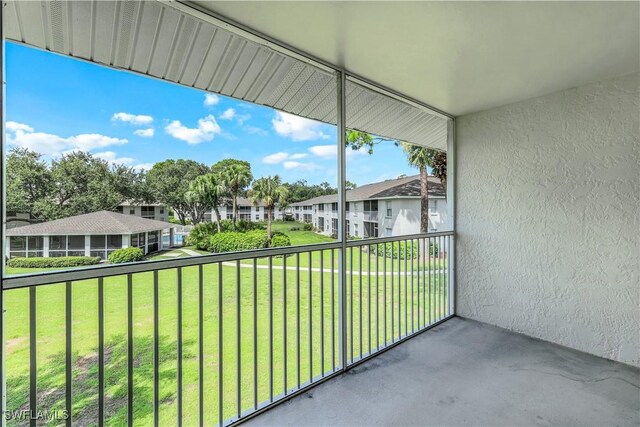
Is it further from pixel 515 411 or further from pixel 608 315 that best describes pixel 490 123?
pixel 515 411

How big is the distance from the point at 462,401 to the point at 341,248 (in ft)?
4.16

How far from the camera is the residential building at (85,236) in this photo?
1.18 metres

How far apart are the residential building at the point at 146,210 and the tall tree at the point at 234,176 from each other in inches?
14.3

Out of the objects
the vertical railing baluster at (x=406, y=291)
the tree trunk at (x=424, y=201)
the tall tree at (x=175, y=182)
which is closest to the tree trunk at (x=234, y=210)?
the tall tree at (x=175, y=182)

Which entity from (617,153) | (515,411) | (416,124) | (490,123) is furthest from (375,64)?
(515,411)

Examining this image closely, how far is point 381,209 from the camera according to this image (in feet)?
10.7

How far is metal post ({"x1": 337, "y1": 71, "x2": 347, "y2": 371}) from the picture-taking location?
85.7 inches

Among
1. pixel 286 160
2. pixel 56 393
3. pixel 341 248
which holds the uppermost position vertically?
pixel 286 160

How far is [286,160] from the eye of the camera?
2.07 metres

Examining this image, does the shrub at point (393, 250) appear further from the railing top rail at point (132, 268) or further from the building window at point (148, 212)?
the building window at point (148, 212)

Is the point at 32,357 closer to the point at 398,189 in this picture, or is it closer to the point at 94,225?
the point at 94,225

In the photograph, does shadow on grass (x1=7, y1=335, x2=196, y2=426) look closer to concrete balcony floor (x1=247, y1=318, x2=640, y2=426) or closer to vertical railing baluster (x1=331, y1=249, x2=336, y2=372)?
concrete balcony floor (x1=247, y1=318, x2=640, y2=426)

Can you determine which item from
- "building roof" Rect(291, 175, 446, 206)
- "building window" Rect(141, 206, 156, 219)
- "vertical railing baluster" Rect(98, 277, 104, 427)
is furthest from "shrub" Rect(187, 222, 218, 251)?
"building roof" Rect(291, 175, 446, 206)

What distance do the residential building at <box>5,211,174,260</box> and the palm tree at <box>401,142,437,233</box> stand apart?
3.07 metres
